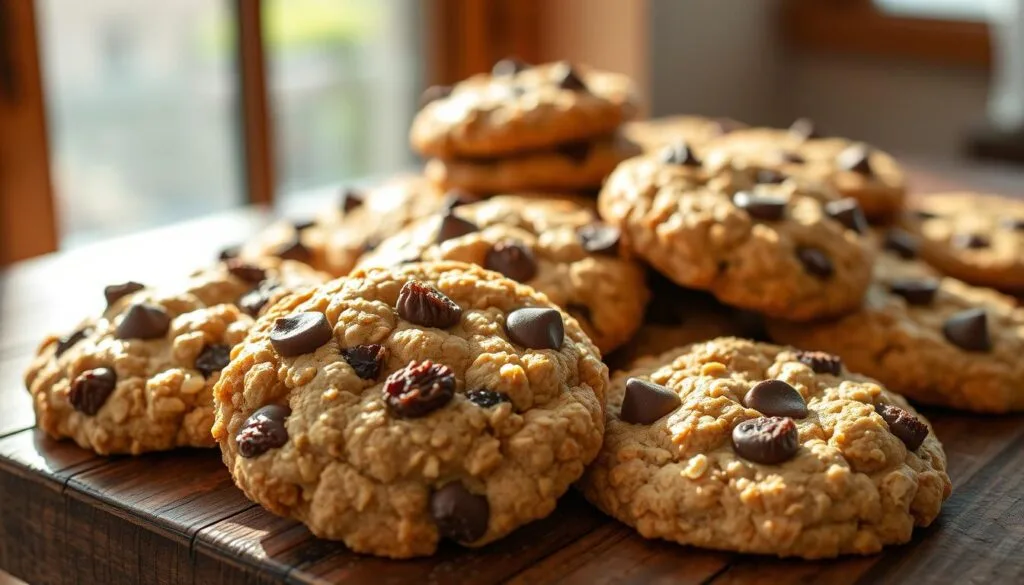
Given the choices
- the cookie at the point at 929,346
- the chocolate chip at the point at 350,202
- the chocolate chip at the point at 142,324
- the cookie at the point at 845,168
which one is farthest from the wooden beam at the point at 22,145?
the cookie at the point at 929,346

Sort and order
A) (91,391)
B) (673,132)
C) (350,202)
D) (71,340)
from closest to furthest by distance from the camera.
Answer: (91,391), (71,340), (350,202), (673,132)

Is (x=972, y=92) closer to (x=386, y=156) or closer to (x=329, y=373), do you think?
(x=386, y=156)

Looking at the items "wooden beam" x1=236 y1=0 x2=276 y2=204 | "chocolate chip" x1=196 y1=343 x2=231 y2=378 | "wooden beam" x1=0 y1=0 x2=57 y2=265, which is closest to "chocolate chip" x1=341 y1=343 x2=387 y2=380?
"chocolate chip" x1=196 y1=343 x2=231 y2=378

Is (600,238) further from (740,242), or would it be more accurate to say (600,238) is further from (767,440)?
(767,440)

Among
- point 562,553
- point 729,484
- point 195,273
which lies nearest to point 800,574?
point 729,484

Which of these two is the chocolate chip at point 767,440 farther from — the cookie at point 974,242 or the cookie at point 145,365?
the cookie at point 974,242

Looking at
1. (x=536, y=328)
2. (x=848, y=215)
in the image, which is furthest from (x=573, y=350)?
(x=848, y=215)

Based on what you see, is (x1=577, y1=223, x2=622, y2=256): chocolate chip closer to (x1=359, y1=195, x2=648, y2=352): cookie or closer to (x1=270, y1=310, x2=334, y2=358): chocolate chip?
(x1=359, y1=195, x2=648, y2=352): cookie
